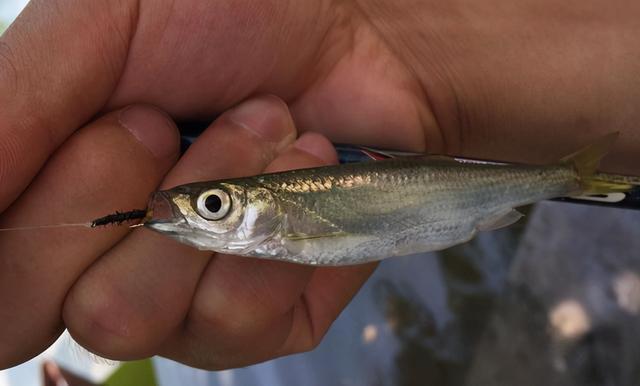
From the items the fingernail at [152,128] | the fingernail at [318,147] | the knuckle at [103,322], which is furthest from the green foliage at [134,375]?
the fingernail at [318,147]

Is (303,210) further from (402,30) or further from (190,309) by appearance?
(402,30)

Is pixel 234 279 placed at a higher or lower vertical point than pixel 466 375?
higher

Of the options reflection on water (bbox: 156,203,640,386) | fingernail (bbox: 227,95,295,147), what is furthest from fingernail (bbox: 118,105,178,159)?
reflection on water (bbox: 156,203,640,386)

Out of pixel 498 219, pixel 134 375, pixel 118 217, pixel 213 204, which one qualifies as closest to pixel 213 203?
pixel 213 204

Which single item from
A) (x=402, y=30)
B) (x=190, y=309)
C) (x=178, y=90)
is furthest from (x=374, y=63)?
(x=190, y=309)

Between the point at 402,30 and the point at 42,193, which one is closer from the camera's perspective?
the point at 42,193

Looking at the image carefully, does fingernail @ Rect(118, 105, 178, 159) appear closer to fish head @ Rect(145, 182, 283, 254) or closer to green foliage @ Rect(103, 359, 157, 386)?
fish head @ Rect(145, 182, 283, 254)
